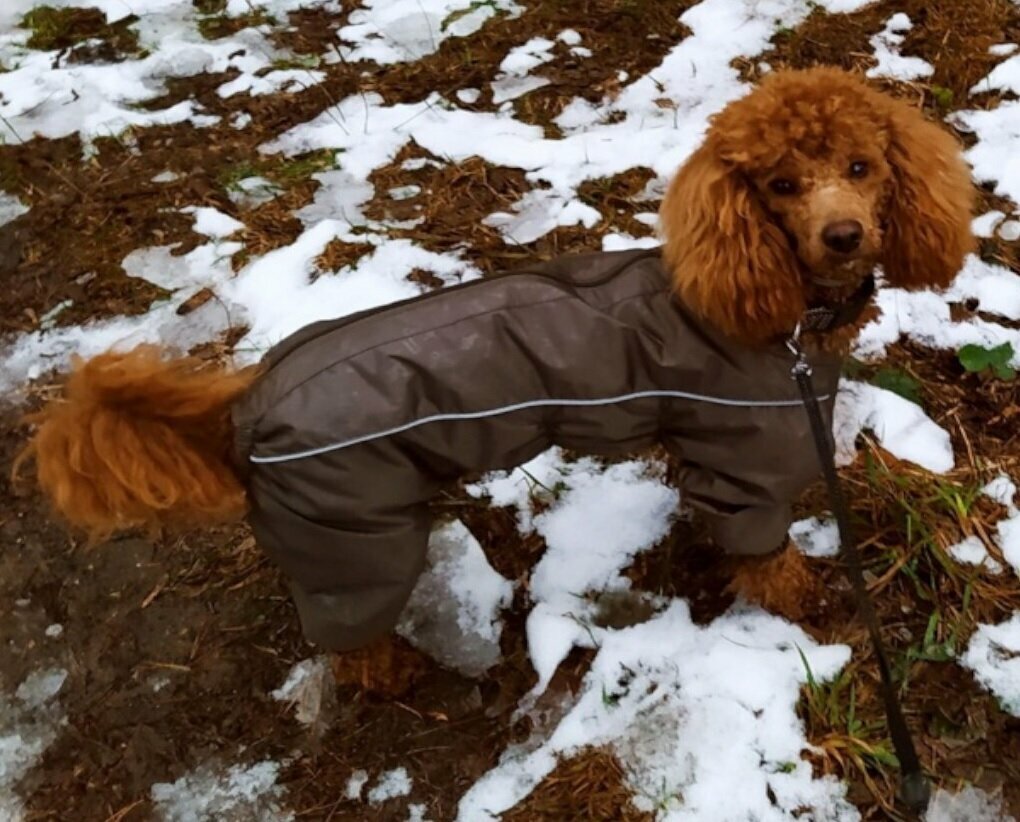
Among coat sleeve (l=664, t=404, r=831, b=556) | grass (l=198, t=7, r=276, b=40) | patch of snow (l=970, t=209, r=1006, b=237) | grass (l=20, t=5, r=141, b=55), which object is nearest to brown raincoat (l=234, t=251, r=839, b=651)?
coat sleeve (l=664, t=404, r=831, b=556)

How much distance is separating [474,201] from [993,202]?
1.83 m

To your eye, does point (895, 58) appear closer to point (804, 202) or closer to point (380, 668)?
point (804, 202)

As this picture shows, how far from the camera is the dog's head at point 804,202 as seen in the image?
1.98m

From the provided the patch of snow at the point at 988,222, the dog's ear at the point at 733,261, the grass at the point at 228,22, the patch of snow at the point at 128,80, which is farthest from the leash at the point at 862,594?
the grass at the point at 228,22

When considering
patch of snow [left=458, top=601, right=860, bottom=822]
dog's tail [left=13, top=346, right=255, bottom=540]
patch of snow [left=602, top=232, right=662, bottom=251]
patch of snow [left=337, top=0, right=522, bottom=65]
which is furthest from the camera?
patch of snow [left=337, top=0, right=522, bottom=65]

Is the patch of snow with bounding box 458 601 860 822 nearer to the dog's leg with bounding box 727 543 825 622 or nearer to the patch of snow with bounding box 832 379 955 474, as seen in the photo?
the dog's leg with bounding box 727 543 825 622

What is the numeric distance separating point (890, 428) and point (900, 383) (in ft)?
0.51

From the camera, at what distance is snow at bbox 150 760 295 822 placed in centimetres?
234

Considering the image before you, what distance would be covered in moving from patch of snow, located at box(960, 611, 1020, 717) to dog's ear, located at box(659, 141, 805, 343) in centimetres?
97

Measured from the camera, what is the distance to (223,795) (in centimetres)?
237

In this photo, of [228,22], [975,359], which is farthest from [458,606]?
[228,22]

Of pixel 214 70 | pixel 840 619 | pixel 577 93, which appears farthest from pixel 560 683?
pixel 214 70

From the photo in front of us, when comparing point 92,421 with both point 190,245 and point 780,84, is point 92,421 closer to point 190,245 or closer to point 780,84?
point 780,84

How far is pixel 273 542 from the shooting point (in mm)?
2066
